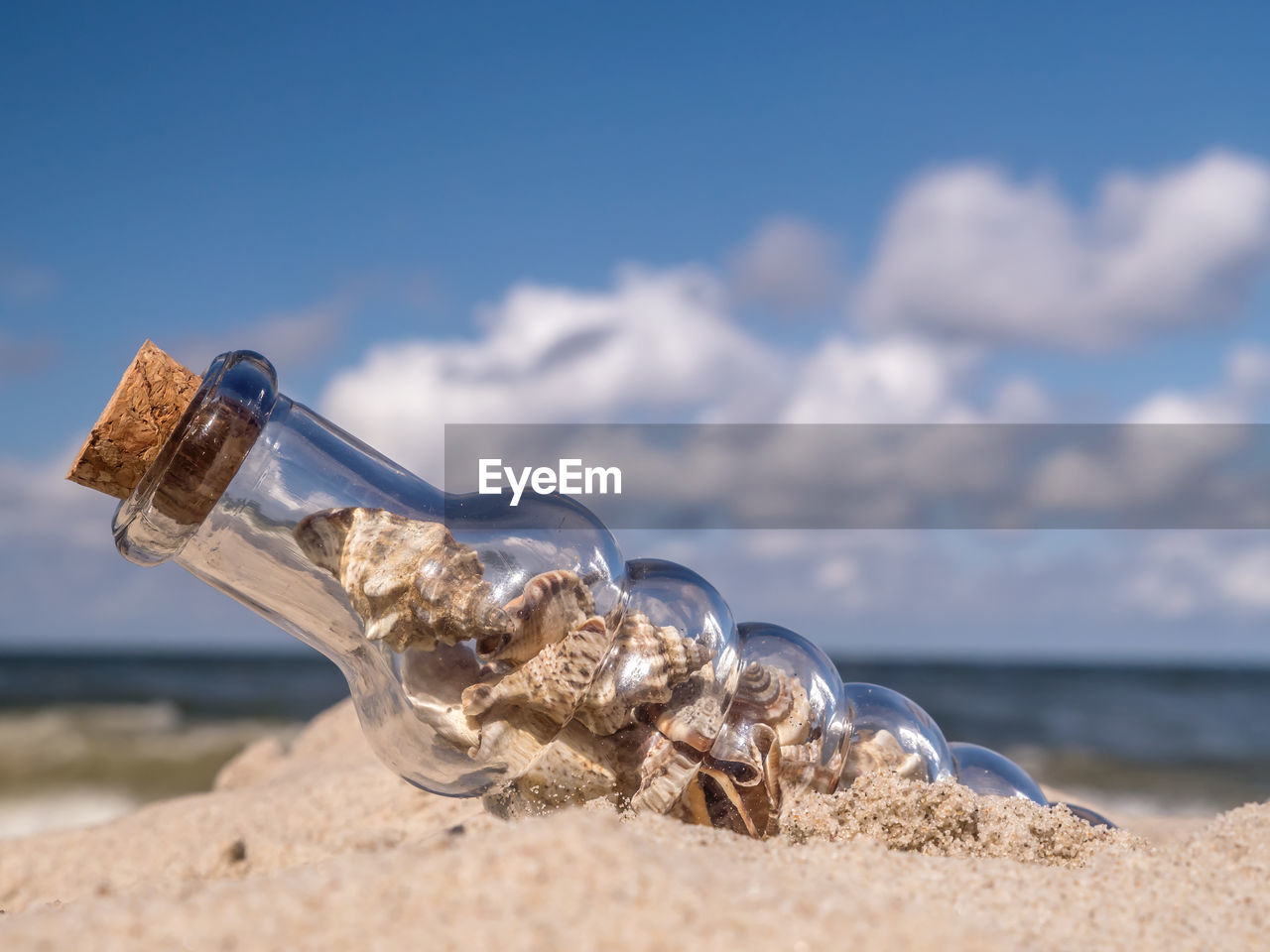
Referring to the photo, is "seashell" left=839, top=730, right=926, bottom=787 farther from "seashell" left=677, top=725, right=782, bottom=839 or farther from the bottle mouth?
the bottle mouth

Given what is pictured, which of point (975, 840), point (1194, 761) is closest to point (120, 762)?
point (975, 840)

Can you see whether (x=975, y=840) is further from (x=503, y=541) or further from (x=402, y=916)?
(x=402, y=916)

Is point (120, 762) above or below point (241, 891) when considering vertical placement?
below

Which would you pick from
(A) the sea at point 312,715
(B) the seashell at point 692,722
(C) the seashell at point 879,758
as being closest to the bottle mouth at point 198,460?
(B) the seashell at point 692,722

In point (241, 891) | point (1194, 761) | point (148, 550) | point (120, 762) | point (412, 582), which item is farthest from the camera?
point (1194, 761)

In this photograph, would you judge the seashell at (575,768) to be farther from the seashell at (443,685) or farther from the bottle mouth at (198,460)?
the bottle mouth at (198,460)

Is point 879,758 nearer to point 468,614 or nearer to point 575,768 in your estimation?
point 575,768
